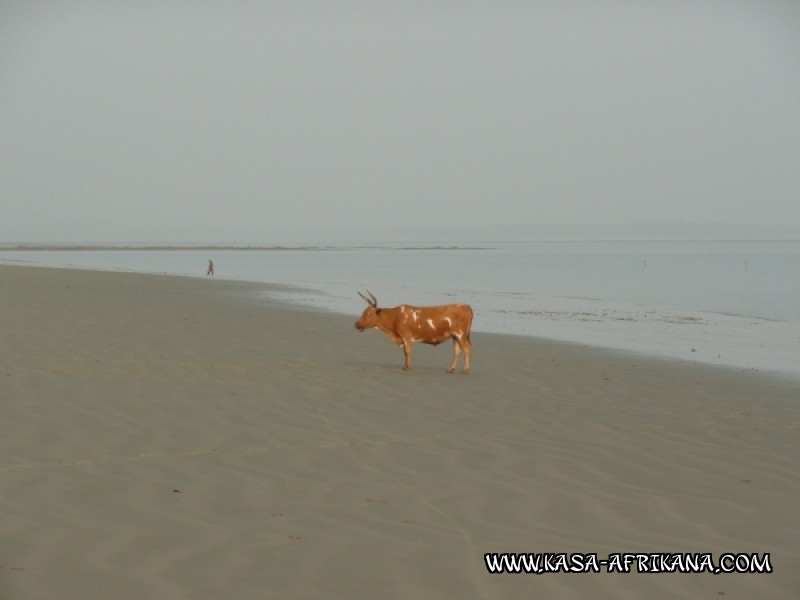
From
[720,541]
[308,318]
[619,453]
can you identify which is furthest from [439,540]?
[308,318]

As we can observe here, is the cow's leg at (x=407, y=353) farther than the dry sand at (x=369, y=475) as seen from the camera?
Yes

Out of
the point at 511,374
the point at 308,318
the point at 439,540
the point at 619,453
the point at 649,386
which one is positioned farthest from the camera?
the point at 308,318

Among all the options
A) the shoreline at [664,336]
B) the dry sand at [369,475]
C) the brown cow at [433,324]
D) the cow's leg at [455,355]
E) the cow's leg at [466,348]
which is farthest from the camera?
the shoreline at [664,336]

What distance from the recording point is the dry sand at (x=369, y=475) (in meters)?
4.94

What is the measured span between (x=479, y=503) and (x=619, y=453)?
220 cm

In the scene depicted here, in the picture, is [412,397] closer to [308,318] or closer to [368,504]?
[368,504]

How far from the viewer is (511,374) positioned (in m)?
13.4

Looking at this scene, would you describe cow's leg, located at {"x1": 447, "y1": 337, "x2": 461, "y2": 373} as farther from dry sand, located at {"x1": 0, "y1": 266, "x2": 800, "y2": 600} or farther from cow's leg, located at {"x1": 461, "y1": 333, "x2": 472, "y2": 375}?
dry sand, located at {"x1": 0, "y1": 266, "x2": 800, "y2": 600}

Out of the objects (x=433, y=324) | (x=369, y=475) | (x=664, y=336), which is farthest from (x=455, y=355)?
(x=664, y=336)

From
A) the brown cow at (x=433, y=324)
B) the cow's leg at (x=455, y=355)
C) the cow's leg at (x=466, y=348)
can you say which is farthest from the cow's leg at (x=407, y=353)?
the cow's leg at (x=466, y=348)

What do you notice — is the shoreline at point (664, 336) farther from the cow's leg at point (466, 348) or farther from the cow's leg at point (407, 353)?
the cow's leg at point (407, 353)

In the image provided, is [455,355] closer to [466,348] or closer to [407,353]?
[466,348]

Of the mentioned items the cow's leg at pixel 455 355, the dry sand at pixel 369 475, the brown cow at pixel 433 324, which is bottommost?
the dry sand at pixel 369 475

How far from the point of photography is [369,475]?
7.13m
